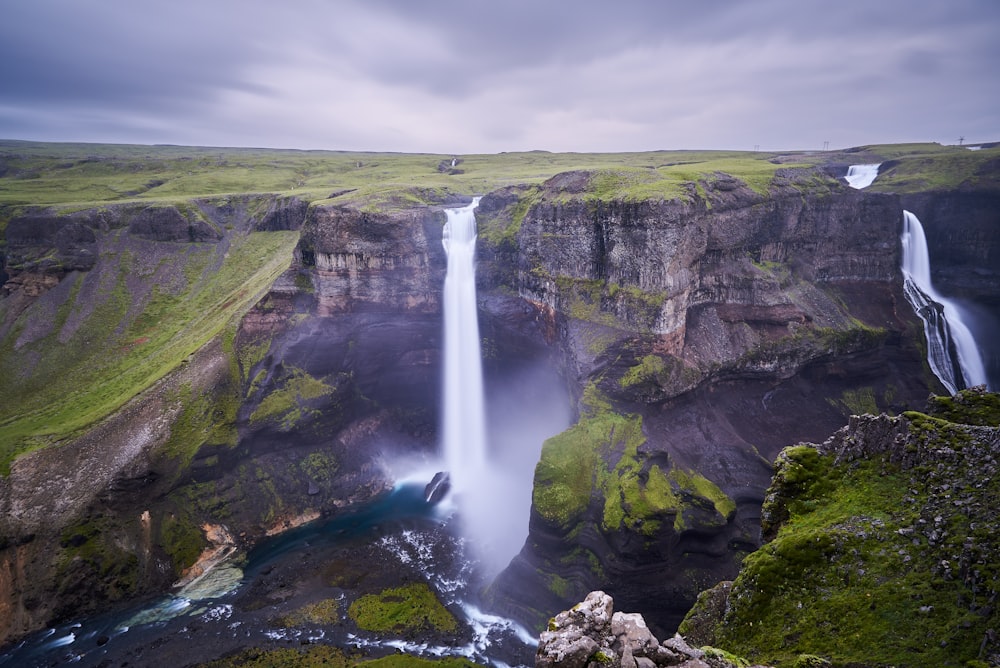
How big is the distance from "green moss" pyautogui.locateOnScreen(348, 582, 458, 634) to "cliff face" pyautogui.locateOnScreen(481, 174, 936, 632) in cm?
406

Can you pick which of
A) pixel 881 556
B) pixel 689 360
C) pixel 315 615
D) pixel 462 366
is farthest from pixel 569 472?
pixel 881 556

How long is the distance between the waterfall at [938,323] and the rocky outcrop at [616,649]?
42600mm

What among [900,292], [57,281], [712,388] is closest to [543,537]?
[712,388]

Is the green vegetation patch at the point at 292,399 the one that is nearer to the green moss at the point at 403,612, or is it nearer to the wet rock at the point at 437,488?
the wet rock at the point at 437,488

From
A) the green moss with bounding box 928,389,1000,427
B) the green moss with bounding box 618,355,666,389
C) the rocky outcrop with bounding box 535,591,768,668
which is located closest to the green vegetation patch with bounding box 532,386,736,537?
the green moss with bounding box 618,355,666,389

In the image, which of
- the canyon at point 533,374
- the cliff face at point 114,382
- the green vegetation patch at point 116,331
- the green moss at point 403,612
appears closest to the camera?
the green moss at point 403,612

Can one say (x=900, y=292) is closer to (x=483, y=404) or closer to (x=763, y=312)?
(x=763, y=312)

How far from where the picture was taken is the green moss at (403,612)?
2884 centimetres

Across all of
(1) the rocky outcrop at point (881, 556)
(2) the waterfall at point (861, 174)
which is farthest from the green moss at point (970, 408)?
(2) the waterfall at point (861, 174)

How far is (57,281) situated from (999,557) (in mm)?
78149

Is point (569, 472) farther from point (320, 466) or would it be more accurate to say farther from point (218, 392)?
point (218, 392)

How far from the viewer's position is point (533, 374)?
45.7 metres

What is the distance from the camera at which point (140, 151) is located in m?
154

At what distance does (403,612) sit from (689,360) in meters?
25.9
